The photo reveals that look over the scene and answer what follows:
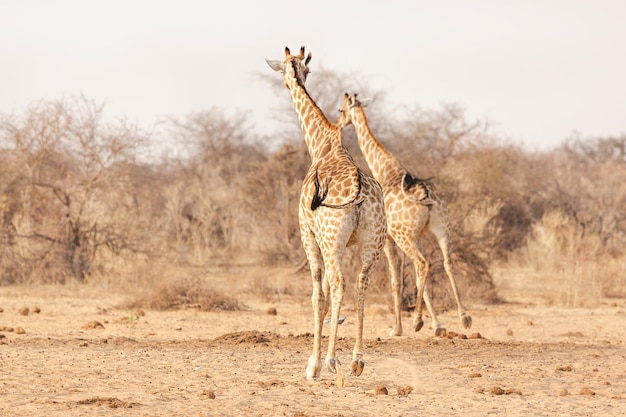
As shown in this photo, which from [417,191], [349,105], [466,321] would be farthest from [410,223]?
[349,105]

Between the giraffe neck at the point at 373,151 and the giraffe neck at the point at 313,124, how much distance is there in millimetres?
1805

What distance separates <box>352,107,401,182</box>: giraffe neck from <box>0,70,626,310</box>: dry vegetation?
237 centimetres

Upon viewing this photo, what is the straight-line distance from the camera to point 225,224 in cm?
1936

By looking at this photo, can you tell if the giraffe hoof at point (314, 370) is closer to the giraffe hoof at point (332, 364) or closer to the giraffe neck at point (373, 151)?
the giraffe hoof at point (332, 364)

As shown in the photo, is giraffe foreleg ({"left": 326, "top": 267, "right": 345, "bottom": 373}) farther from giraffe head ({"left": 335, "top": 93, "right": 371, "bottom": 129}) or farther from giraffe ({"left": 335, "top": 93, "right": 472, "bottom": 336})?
giraffe head ({"left": 335, "top": 93, "right": 371, "bottom": 129})

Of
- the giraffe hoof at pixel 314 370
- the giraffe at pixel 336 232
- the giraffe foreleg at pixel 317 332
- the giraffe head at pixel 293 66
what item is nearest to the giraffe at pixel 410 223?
the giraffe head at pixel 293 66

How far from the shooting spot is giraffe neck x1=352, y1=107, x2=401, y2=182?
1022cm

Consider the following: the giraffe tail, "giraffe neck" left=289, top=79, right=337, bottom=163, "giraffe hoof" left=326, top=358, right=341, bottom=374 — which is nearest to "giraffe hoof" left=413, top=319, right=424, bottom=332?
the giraffe tail

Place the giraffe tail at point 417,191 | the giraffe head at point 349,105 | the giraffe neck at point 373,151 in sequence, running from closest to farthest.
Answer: the giraffe tail at point 417,191 → the giraffe head at point 349,105 → the giraffe neck at point 373,151

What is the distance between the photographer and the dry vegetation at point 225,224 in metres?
13.3

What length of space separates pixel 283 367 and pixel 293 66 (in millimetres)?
2665

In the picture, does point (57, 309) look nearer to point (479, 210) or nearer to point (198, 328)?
point (198, 328)

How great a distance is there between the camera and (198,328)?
10367 millimetres

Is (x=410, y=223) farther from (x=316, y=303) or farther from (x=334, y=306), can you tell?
(x=334, y=306)
